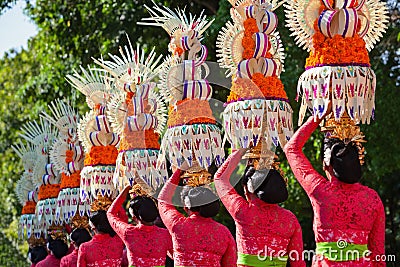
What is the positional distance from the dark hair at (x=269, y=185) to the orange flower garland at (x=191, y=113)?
108 cm

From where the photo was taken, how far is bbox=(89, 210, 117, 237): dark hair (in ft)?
25.8

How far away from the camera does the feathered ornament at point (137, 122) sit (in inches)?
280

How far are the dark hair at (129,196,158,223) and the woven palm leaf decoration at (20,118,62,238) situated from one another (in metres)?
2.50

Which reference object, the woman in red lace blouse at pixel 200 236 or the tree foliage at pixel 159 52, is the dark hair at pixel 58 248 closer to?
the tree foliage at pixel 159 52

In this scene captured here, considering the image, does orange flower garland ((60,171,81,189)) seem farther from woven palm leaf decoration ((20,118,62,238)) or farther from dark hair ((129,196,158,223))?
dark hair ((129,196,158,223))

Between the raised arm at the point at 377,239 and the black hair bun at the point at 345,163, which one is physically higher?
the black hair bun at the point at 345,163

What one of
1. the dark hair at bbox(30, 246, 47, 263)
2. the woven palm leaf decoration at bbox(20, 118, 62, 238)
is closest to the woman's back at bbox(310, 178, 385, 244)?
the woven palm leaf decoration at bbox(20, 118, 62, 238)

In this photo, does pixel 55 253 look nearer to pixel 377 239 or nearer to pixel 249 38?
pixel 249 38

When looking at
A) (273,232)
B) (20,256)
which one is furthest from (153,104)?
(20,256)

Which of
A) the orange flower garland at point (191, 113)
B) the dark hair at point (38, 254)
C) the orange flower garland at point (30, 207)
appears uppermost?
the orange flower garland at point (191, 113)

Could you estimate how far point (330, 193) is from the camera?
16.0ft

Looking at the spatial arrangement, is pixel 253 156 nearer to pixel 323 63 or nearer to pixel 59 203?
pixel 323 63

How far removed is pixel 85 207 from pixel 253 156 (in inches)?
142

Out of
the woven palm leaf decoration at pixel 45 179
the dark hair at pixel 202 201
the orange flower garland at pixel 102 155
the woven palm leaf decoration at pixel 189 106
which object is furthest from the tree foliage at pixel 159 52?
the dark hair at pixel 202 201
